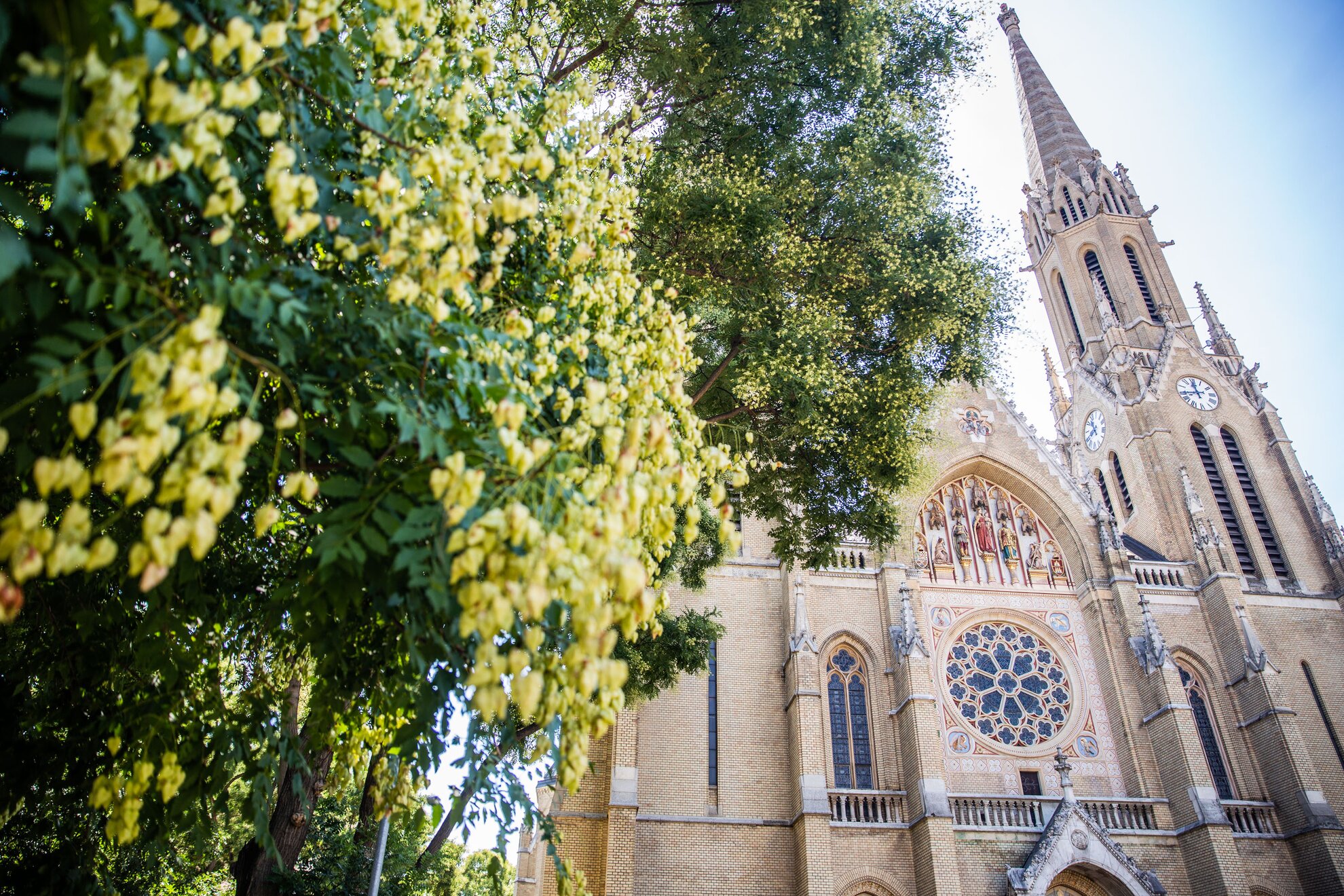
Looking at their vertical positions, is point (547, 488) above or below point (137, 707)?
above

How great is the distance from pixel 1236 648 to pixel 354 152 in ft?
84.9

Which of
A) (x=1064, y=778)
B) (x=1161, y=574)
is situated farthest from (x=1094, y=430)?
(x=1064, y=778)

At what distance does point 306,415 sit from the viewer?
468cm

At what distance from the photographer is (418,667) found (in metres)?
3.84

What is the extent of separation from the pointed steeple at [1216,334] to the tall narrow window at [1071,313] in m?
4.42

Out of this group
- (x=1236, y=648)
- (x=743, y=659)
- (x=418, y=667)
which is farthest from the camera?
(x=1236, y=648)

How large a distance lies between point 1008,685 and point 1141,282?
21.1 meters

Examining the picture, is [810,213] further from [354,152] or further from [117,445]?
[117,445]

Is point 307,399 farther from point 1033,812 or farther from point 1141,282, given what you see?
point 1141,282

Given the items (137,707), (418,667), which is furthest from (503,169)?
(137,707)

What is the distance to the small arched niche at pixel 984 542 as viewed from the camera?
23.9m

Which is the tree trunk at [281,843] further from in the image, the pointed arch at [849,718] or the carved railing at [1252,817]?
the carved railing at [1252,817]

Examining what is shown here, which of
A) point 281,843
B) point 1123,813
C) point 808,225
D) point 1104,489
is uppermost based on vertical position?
point 1104,489

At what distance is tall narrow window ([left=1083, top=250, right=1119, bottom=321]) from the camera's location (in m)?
34.7
